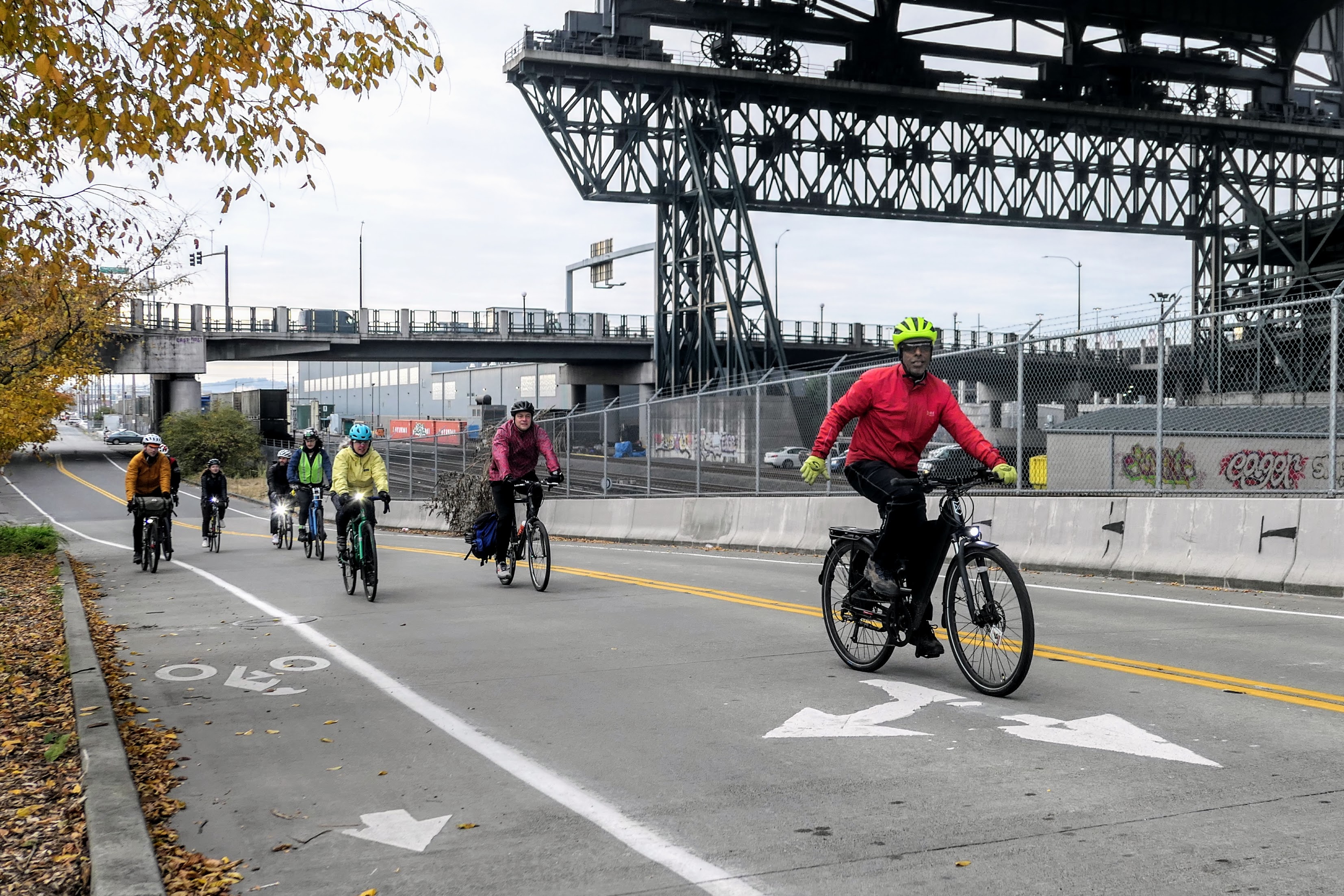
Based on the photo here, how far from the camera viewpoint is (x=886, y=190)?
63688mm

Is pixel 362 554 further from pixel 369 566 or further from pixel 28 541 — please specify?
pixel 28 541

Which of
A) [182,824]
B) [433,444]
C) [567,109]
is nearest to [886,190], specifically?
[567,109]

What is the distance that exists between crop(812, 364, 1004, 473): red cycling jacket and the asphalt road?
1351mm

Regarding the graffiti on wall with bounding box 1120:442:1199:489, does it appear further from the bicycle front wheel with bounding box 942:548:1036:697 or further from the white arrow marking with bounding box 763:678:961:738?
the white arrow marking with bounding box 763:678:961:738

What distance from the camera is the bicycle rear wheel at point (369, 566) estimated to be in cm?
1340

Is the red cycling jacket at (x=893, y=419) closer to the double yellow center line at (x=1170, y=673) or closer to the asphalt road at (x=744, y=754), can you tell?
the asphalt road at (x=744, y=754)

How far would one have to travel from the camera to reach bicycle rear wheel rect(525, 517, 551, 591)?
45.3 feet

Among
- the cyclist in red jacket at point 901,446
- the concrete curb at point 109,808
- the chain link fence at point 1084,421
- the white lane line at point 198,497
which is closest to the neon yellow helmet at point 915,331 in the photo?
the cyclist in red jacket at point 901,446

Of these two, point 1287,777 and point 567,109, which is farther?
point 567,109

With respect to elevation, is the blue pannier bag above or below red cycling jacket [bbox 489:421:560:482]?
below

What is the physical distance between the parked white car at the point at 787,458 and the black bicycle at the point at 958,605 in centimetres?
1447

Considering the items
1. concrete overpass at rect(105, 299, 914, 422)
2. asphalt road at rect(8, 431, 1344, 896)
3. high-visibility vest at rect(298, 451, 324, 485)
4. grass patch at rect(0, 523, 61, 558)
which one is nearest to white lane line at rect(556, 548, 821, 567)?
high-visibility vest at rect(298, 451, 324, 485)

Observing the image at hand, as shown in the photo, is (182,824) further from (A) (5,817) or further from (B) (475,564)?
(B) (475,564)

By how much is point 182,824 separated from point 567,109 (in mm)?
54615
